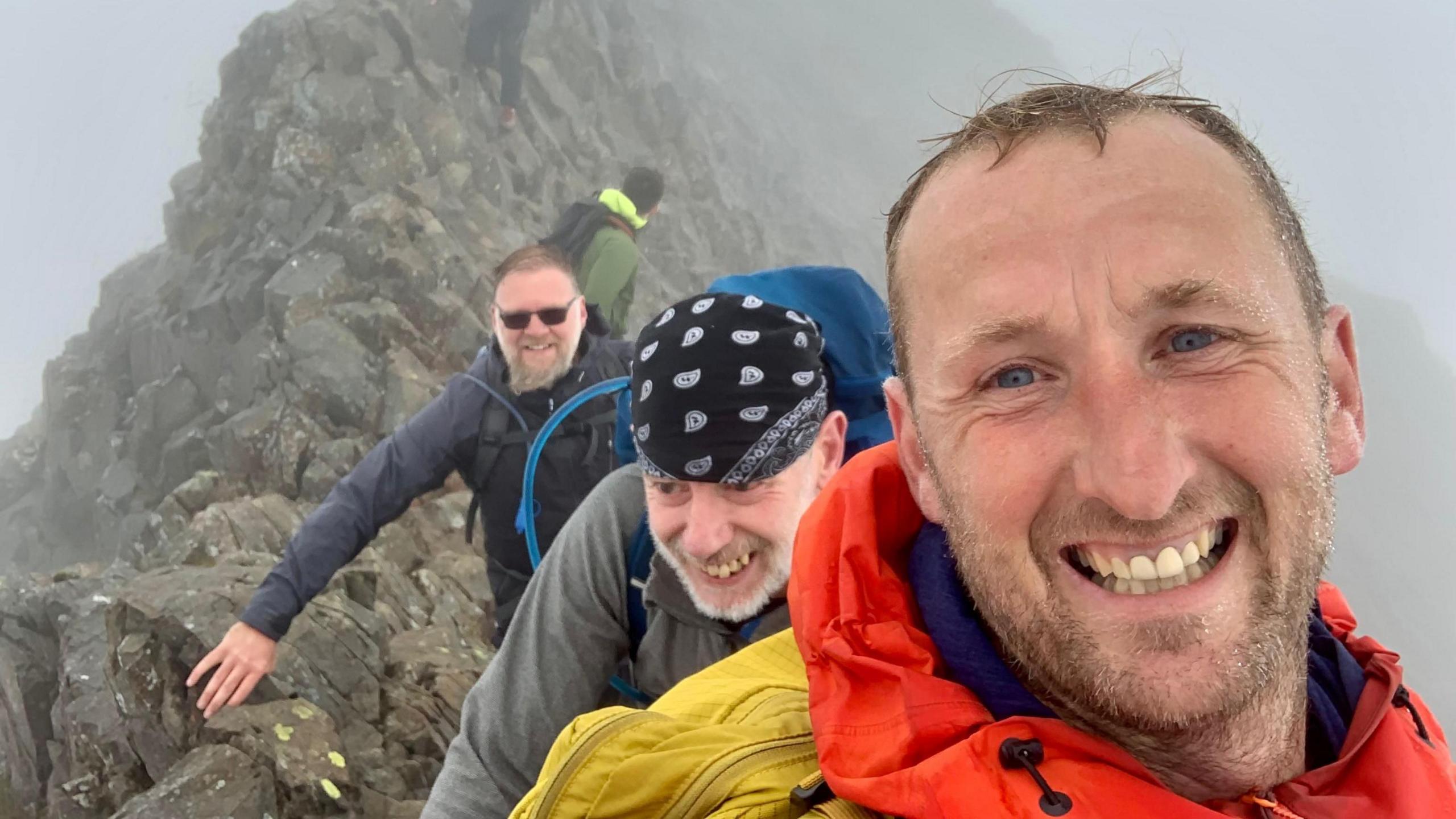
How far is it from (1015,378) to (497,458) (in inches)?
188

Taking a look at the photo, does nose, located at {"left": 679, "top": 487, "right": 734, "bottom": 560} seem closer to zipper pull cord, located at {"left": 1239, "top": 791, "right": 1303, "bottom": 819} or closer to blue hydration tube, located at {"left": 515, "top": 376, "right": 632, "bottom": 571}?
blue hydration tube, located at {"left": 515, "top": 376, "right": 632, "bottom": 571}

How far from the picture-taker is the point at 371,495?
540cm

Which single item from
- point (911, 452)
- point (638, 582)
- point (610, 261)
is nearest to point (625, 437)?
point (638, 582)

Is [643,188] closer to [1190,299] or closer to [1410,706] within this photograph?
[1190,299]

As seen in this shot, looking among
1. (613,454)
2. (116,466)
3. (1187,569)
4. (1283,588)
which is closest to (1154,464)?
(1187,569)

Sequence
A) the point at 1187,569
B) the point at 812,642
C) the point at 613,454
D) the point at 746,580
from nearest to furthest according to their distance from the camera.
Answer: the point at 1187,569
the point at 812,642
the point at 746,580
the point at 613,454

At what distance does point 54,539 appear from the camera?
23.8m

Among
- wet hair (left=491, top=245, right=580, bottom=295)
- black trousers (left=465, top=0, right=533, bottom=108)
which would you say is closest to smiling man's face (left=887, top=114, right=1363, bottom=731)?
wet hair (left=491, top=245, right=580, bottom=295)

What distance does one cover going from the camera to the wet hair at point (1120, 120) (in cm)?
194

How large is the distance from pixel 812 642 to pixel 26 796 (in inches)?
357

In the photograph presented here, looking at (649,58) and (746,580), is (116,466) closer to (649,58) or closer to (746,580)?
(746,580)

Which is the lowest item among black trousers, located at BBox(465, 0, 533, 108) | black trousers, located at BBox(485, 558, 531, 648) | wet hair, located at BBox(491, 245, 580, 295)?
black trousers, located at BBox(485, 558, 531, 648)

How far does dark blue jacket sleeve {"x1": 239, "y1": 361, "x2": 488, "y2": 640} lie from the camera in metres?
4.95

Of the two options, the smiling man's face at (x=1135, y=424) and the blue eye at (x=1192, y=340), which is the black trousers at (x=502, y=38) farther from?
the blue eye at (x=1192, y=340)
